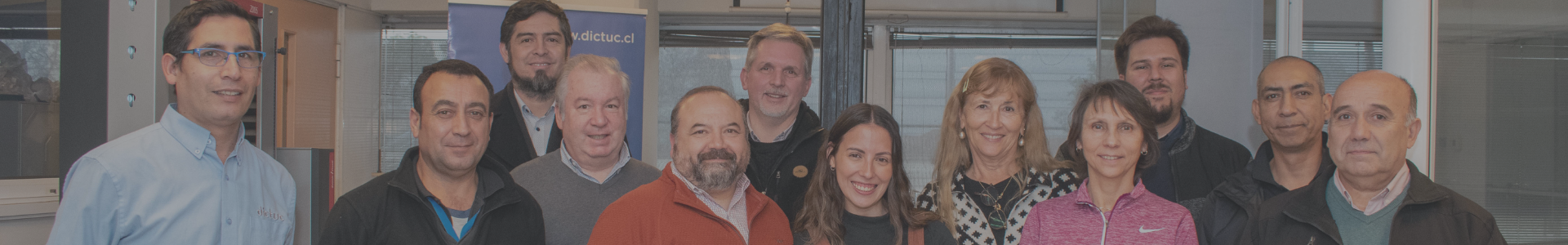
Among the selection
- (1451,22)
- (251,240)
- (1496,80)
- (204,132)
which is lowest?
(251,240)

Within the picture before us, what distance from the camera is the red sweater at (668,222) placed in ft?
7.55

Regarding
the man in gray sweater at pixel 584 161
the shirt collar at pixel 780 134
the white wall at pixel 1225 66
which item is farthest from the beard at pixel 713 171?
the white wall at pixel 1225 66

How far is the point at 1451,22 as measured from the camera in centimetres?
298

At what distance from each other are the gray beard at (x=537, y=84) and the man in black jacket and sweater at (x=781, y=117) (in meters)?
0.94

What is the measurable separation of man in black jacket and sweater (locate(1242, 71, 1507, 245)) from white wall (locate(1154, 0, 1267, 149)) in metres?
2.17

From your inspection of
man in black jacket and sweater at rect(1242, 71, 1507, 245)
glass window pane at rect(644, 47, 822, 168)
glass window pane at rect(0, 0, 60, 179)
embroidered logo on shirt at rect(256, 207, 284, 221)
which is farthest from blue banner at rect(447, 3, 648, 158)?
man in black jacket and sweater at rect(1242, 71, 1507, 245)

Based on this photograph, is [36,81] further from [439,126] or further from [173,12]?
[439,126]

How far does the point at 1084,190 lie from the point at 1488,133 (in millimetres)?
1817

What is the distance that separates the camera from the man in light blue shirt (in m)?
1.99

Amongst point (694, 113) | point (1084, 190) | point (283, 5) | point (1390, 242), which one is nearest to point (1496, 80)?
point (1390, 242)

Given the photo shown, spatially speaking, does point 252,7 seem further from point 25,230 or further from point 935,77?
point 935,77

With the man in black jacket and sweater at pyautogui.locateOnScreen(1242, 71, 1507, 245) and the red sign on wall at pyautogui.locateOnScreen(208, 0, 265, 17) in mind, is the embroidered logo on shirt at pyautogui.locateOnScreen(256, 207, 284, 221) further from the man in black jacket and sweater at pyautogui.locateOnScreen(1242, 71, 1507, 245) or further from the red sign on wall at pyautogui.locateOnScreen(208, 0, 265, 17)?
the man in black jacket and sweater at pyautogui.locateOnScreen(1242, 71, 1507, 245)

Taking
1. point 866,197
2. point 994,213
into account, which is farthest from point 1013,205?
point 866,197

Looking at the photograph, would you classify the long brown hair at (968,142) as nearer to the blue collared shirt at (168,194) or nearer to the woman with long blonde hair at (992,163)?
the woman with long blonde hair at (992,163)
